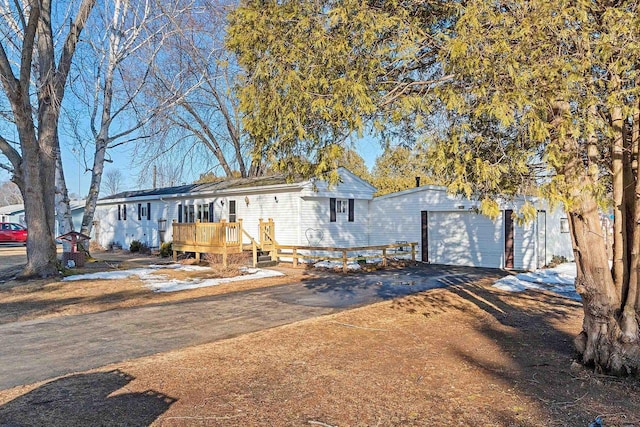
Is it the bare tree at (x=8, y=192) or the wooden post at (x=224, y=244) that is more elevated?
the bare tree at (x=8, y=192)

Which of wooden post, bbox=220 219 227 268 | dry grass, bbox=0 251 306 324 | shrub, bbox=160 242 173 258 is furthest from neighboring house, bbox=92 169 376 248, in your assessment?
dry grass, bbox=0 251 306 324

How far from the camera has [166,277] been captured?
44.5ft

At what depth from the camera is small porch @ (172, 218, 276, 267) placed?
15914 mm

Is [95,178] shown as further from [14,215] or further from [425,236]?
[14,215]

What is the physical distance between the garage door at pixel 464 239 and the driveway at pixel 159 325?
4826mm

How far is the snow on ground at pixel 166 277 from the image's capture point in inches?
469

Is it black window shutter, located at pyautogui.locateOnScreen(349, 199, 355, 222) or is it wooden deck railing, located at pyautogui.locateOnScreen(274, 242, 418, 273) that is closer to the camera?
wooden deck railing, located at pyautogui.locateOnScreen(274, 242, 418, 273)

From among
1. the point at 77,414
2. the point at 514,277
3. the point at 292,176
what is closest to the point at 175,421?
the point at 77,414

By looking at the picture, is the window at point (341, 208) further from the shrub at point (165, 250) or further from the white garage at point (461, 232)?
the shrub at point (165, 250)

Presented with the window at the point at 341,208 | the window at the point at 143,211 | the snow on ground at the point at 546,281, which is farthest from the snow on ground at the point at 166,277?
the window at the point at 143,211

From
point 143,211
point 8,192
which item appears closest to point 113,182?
point 8,192

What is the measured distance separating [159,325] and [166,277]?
6339mm

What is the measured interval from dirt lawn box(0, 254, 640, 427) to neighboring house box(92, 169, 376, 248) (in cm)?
921

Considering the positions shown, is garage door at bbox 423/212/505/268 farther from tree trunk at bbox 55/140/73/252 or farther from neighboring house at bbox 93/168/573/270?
tree trunk at bbox 55/140/73/252
